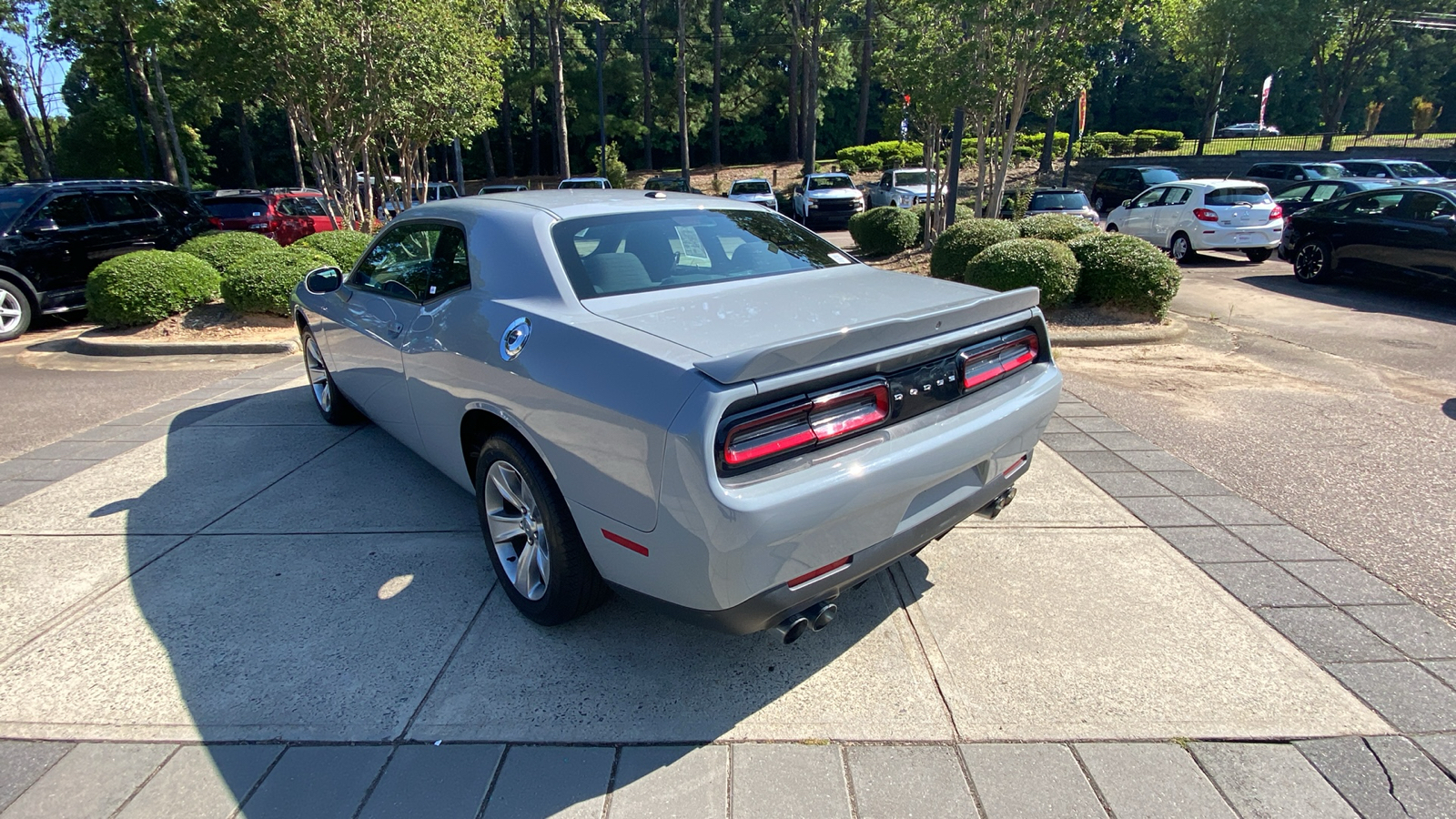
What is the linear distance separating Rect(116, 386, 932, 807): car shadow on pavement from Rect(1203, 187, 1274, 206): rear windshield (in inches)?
531

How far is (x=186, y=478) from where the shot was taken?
4.66m

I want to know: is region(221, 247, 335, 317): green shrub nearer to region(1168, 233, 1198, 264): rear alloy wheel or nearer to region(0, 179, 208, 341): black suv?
region(0, 179, 208, 341): black suv

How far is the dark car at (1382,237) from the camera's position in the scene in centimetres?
938

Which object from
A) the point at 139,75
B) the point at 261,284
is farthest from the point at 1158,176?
the point at 139,75

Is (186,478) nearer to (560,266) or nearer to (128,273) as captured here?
(560,266)

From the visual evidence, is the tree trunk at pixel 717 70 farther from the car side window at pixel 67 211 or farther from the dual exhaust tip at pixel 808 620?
the dual exhaust tip at pixel 808 620

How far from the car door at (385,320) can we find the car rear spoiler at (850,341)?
2.11 m

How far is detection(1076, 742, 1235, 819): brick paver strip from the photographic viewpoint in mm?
2160

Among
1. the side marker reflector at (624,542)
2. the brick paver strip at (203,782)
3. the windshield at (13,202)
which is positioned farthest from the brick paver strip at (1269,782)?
the windshield at (13,202)

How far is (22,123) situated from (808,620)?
114 ft

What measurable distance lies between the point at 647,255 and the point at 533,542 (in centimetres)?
130

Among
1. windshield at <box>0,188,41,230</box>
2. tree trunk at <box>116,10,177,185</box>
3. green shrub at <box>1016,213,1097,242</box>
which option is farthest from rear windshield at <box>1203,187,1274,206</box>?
tree trunk at <box>116,10,177,185</box>

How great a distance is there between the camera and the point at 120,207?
34.3 feet

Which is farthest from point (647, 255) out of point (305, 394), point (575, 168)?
Answer: point (575, 168)
